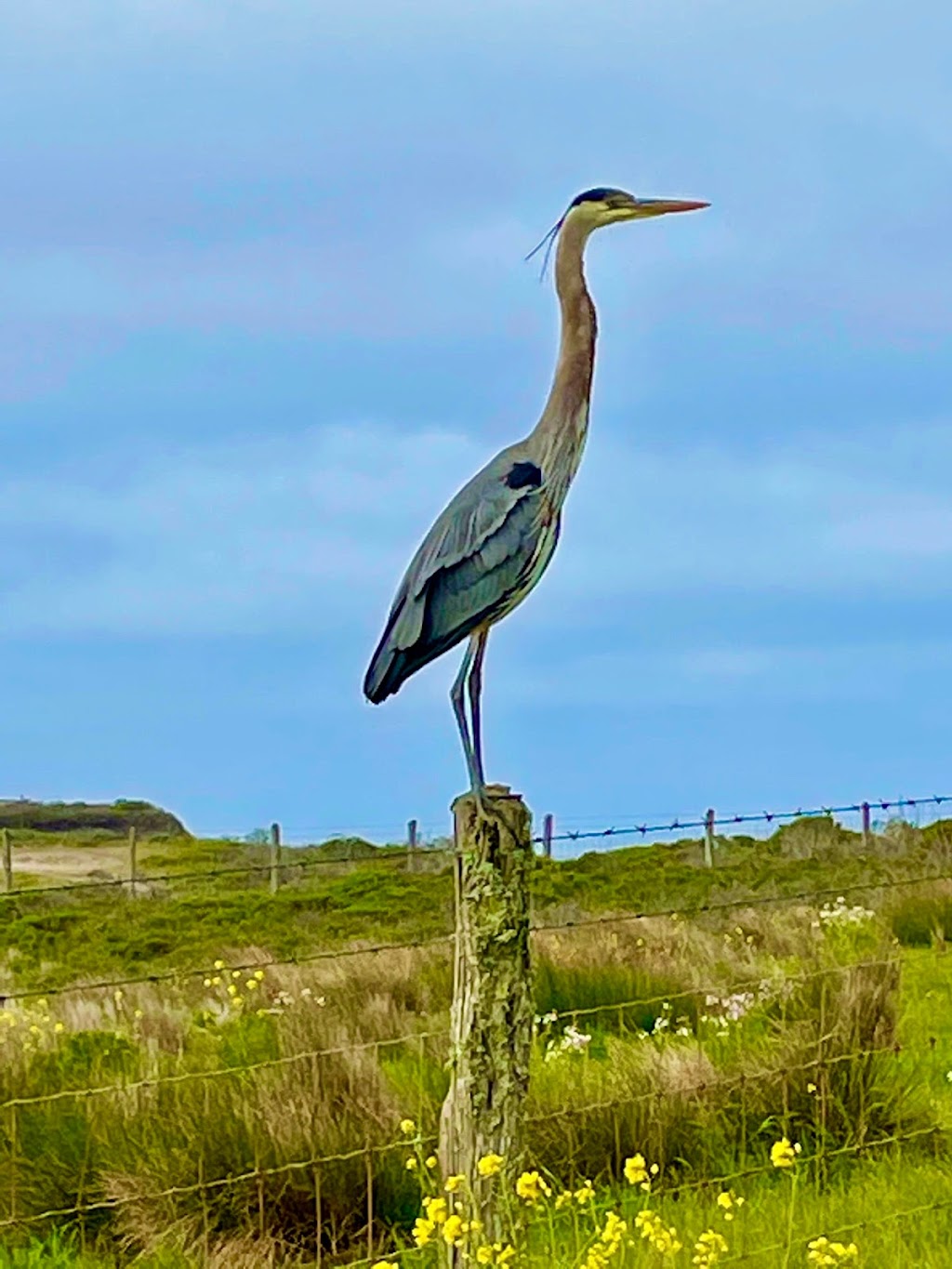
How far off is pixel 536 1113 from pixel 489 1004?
2.26 metres

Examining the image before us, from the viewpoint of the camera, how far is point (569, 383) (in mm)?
6598

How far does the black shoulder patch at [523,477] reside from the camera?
6527 millimetres

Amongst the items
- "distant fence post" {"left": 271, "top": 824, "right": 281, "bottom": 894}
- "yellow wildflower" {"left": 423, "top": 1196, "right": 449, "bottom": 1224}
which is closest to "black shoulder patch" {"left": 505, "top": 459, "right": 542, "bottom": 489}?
"yellow wildflower" {"left": 423, "top": 1196, "right": 449, "bottom": 1224}

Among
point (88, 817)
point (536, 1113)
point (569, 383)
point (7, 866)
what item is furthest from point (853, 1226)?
point (88, 817)

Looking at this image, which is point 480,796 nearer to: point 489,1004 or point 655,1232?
point 489,1004

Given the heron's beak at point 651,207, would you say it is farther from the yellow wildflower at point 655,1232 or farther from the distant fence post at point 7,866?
the distant fence post at point 7,866

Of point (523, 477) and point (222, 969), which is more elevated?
point (523, 477)

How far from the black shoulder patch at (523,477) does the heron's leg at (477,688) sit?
481mm

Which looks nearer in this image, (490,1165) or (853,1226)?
(490,1165)

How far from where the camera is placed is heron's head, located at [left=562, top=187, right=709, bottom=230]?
6816mm

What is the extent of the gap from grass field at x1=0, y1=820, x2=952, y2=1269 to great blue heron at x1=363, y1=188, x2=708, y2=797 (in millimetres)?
1285

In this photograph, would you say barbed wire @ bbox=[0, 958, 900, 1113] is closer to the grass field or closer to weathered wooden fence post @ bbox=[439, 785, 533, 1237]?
the grass field

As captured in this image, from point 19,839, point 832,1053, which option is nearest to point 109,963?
point 832,1053

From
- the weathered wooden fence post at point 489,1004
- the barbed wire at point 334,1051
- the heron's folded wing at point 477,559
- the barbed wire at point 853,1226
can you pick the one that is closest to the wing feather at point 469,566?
the heron's folded wing at point 477,559
